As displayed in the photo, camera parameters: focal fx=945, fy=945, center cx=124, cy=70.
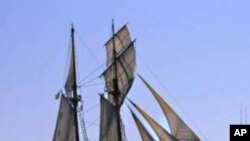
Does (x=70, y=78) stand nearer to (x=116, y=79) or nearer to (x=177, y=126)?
(x=116, y=79)

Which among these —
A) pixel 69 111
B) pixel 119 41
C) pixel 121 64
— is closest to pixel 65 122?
pixel 69 111

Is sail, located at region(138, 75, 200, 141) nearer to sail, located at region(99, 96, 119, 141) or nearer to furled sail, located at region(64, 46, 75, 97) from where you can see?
sail, located at region(99, 96, 119, 141)

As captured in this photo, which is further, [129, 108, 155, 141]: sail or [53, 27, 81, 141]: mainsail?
[53, 27, 81, 141]: mainsail

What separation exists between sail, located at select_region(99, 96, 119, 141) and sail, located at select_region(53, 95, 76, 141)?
4.51 m

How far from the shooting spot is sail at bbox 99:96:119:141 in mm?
89062

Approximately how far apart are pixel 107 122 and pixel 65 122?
551 cm

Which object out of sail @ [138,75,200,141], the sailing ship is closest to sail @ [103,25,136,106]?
the sailing ship

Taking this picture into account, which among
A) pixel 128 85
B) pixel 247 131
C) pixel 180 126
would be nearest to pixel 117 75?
pixel 128 85

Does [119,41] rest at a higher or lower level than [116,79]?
higher

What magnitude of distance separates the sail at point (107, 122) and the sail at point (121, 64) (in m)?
1.34

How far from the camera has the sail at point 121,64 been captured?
89.9 meters

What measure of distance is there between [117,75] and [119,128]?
226 inches

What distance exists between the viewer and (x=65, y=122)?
305ft

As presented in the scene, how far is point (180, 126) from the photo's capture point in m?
78.8
